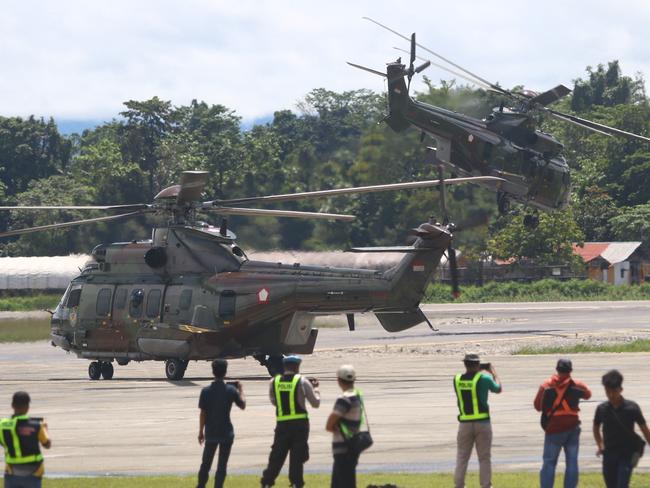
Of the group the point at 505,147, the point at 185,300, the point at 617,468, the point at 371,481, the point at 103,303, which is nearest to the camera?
the point at 617,468

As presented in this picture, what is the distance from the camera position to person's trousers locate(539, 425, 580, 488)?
13945 mm

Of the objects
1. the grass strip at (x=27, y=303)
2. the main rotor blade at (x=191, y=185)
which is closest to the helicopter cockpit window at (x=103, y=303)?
the main rotor blade at (x=191, y=185)

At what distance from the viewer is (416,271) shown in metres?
30.4

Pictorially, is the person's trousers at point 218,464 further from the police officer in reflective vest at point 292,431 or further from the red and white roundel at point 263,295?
the red and white roundel at point 263,295

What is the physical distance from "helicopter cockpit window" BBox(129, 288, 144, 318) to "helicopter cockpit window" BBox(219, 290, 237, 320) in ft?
8.34

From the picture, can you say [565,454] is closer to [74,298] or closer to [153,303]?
[153,303]

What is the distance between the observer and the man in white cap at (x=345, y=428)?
13.3 m

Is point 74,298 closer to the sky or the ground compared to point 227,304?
closer to the sky

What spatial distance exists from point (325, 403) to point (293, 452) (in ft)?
33.1

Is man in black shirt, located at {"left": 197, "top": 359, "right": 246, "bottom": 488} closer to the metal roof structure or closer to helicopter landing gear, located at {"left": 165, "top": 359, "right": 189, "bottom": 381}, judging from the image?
helicopter landing gear, located at {"left": 165, "top": 359, "right": 189, "bottom": 381}

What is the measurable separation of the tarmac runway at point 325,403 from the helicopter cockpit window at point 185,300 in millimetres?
1984

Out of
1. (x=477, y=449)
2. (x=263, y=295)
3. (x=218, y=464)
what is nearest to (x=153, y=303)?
(x=263, y=295)

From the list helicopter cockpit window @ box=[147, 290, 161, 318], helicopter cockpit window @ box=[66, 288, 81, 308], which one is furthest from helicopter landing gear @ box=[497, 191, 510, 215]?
helicopter cockpit window @ box=[147, 290, 161, 318]

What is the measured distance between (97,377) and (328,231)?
108ft
